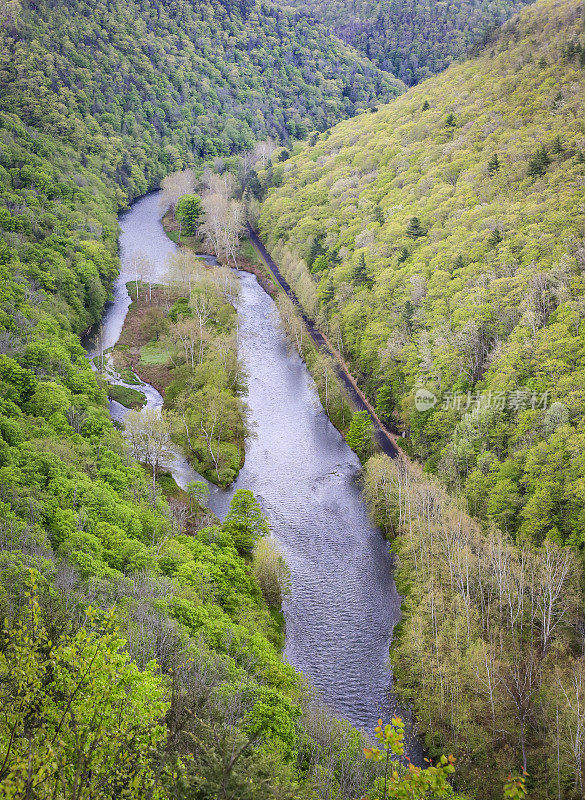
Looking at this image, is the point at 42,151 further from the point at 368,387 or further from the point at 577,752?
the point at 577,752

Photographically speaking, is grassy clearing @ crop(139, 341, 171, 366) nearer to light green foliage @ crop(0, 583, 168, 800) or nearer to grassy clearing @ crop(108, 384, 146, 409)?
grassy clearing @ crop(108, 384, 146, 409)

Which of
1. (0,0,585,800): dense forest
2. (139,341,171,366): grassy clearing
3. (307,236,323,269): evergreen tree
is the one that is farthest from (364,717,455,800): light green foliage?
(307,236,323,269): evergreen tree

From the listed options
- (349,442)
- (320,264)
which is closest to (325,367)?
(349,442)

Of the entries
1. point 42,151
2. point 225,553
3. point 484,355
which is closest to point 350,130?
point 42,151

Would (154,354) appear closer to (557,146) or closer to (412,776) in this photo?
(557,146)

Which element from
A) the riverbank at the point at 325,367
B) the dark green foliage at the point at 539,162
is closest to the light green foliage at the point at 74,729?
the riverbank at the point at 325,367

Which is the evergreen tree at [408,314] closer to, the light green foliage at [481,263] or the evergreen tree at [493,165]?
the light green foliage at [481,263]

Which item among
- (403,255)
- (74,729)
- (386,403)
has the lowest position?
(386,403)
